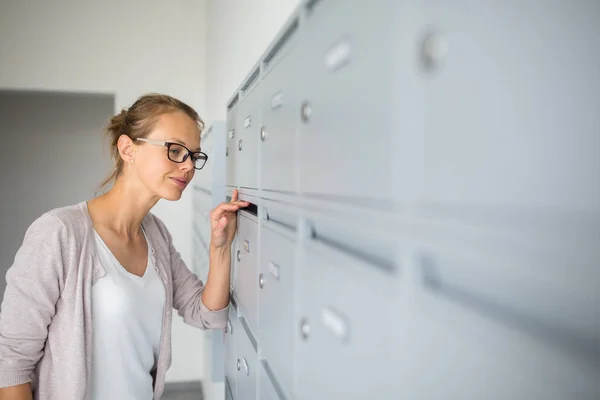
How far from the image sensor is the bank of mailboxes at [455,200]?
0.87 feet

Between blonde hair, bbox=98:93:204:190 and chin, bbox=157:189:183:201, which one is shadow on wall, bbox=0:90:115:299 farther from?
chin, bbox=157:189:183:201

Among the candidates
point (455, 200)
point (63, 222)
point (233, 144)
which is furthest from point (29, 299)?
point (455, 200)

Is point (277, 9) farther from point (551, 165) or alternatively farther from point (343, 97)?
point (551, 165)

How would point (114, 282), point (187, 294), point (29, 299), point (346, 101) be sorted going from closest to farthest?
1. point (346, 101)
2. point (29, 299)
3. point (114, 282)
4. point (187, 294)

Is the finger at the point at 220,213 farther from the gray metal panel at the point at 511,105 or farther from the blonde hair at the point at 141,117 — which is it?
the gray metal panel at the point at 511,105

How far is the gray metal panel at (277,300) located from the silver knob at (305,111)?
190 mm

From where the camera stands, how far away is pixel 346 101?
51 centimetres

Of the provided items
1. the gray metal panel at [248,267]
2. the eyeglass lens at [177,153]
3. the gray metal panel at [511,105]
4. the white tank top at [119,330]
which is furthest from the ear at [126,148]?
the gray metal panel at [511,105]

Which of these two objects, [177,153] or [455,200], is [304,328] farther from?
[177,153]

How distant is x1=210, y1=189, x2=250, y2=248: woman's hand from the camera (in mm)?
1305

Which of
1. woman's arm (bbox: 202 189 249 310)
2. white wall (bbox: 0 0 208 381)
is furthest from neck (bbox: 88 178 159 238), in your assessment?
white wall (bbox: 0 0 208 381)

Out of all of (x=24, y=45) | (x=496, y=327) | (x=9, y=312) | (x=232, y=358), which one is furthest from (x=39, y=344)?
(x=24, y=45)

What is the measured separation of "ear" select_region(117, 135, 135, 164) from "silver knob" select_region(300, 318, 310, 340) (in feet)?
→ 2.81

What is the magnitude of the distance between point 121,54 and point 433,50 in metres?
3.52
